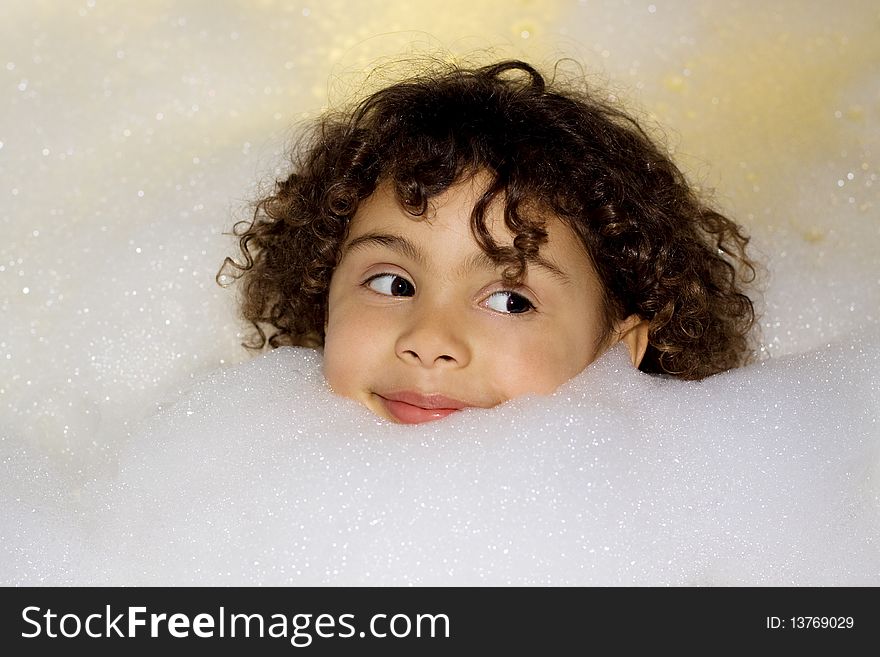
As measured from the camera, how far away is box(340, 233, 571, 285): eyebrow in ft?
4.03

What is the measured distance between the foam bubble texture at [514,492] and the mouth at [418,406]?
0.08ft

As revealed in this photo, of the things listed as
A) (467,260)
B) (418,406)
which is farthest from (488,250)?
(418,406)

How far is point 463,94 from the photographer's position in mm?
1389

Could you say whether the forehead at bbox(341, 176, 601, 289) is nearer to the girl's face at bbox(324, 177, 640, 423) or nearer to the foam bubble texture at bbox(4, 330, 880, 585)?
the girl's face at bbox(324, 177, 640, 423)

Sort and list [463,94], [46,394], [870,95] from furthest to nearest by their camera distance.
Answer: [870,95] < [46,394] < [463,94]

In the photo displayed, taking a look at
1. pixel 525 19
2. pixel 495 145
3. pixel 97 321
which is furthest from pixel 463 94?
pixel 97 321

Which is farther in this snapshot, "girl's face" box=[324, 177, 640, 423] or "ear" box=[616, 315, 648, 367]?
"ear" box=[616, 315, 648, 367]

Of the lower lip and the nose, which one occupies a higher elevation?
the nose

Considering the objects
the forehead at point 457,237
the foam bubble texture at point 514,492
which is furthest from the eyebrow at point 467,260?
the foam bubble texture at point 514,492

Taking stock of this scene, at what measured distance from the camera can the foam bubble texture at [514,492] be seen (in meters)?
1.13

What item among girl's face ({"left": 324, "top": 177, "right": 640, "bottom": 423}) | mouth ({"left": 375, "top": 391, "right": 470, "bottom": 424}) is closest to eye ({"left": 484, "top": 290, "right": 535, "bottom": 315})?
girl's face ({"left": 324, "top": 177, "right": 640, "bottom": 423})

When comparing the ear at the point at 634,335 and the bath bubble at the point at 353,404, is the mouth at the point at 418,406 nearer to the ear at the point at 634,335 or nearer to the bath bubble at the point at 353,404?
the bath bubble at the point at 353,404
